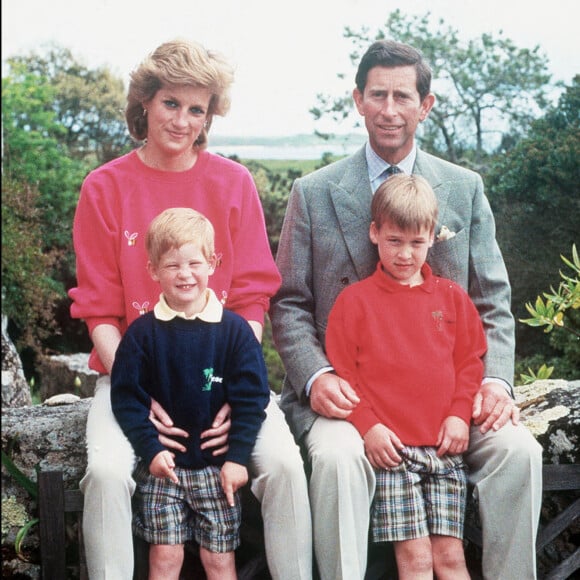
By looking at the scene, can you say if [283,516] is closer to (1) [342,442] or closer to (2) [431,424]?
(1) [342,442]

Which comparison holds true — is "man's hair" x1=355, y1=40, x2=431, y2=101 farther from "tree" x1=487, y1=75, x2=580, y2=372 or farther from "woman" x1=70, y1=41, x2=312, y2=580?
"tree" x1=487, y1=75, x2=580, y2=372

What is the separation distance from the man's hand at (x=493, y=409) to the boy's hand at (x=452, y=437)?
82 mm

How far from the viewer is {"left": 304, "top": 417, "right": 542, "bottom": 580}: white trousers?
104 inches

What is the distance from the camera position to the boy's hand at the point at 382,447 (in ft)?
8.84

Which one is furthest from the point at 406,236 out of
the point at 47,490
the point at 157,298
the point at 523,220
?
the point at 523,220

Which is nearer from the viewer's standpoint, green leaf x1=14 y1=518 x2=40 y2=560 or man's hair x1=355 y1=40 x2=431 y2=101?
green leaf x1=14 y1=518 x2=40 y2=560

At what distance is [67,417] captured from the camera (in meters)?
3.15

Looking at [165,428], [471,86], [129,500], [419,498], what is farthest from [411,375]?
[471,86]

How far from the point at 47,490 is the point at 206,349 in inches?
24.6

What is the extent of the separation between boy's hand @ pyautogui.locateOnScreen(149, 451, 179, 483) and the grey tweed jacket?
1.80ft

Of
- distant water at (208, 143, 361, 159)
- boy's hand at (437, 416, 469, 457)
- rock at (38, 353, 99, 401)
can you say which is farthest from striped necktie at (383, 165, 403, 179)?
rock at (38, 353, 99, 401)

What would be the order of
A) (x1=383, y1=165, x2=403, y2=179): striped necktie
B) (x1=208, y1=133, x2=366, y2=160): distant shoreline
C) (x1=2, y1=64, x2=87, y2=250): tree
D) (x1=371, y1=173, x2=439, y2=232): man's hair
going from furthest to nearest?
(x1=2, y1=64, x2=87, y2=250): tree → (x1=208, y1=133, x2=366, y2=160): distant shoreline → (x1=383, y1=165, x2=403, y2=179): striped necktie → (x1=371, y1=173, x2=439, y2=232): man's hair

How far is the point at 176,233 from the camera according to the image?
2615mm

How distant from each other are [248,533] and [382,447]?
0.50m
